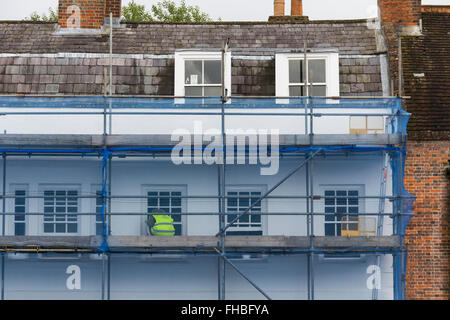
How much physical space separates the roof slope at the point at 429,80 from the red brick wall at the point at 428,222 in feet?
1.22

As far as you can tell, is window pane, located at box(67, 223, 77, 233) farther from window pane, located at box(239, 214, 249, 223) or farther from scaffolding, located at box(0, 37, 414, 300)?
window pane, located at box(239, 214, 249, 223)

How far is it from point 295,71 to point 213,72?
1.88 metres

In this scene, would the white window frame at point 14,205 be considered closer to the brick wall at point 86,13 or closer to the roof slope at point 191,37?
the roof slope at point 191,37

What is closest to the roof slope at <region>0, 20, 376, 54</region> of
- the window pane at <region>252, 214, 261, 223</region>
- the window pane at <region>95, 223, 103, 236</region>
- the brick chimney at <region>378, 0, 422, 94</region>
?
the brick chimney at <region>378, 0, 422, 94</region>

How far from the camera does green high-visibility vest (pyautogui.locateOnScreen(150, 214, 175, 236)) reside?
16.7 metres

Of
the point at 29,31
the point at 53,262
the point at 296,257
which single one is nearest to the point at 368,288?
the point at 296,257

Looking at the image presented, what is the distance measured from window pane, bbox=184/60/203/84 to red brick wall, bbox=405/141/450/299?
503 centimetres

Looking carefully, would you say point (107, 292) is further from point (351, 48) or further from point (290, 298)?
point (351, 48)

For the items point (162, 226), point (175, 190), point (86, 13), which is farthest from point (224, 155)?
point (86, 13)

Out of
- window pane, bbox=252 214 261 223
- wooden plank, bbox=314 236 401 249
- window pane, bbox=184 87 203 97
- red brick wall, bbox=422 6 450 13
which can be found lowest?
wooden plank, bbox=314 236 401 249

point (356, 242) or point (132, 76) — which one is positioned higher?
point (132, 76)

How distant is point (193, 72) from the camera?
18.5 meters

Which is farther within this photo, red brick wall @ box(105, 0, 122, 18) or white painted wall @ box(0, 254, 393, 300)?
red brick wall @ box(105, 0, 122, 18)

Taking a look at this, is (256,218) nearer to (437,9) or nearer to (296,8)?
(437,9)
